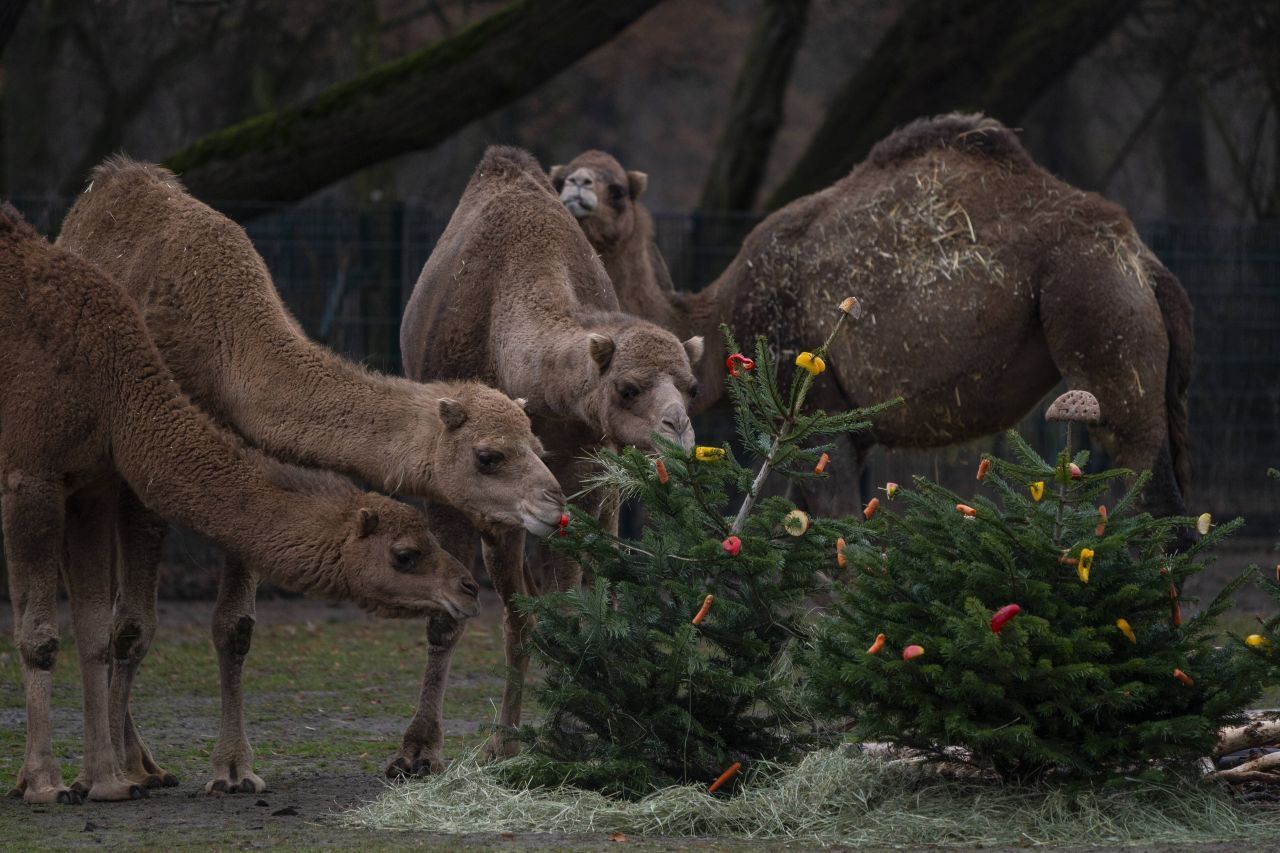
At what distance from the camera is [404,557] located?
6.81 meters

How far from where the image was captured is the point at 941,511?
6391 millimetres

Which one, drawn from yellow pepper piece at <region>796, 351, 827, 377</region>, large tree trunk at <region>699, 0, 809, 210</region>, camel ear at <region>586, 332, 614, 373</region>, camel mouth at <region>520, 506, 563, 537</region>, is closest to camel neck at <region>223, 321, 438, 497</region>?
camel mouth at <region>520, 506, 563, 537</region>

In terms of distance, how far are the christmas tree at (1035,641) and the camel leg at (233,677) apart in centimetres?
242

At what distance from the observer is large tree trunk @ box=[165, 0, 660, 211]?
14.2m

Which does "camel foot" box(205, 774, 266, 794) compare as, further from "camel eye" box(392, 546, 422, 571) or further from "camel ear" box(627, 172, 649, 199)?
"camel ear" box(627, 172, 649, 199)

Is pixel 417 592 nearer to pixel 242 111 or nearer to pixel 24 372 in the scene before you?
pixel 24 372

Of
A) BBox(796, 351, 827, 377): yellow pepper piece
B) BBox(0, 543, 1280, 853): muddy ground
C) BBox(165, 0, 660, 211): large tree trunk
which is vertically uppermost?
BBox(165, 0, 660, 211): large tree trunk

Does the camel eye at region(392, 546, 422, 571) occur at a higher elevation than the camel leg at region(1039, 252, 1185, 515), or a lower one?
lower

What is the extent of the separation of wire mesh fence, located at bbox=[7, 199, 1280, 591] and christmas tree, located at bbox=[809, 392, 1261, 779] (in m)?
5.97

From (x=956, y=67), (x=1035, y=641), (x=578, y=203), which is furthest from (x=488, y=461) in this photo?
(x=956, y=67)

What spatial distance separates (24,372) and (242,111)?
18376 mm

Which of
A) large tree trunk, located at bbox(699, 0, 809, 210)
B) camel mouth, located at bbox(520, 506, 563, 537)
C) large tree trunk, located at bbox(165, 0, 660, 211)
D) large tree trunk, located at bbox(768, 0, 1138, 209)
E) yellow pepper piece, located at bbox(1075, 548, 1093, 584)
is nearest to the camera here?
yellow pepper piece, located at bbox(1075, 548, 1093, 584)

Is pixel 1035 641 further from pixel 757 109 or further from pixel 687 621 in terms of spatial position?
pixel 757 109

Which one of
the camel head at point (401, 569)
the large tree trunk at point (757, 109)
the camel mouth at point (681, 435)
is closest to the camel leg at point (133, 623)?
the camel head at point (401, 569)
